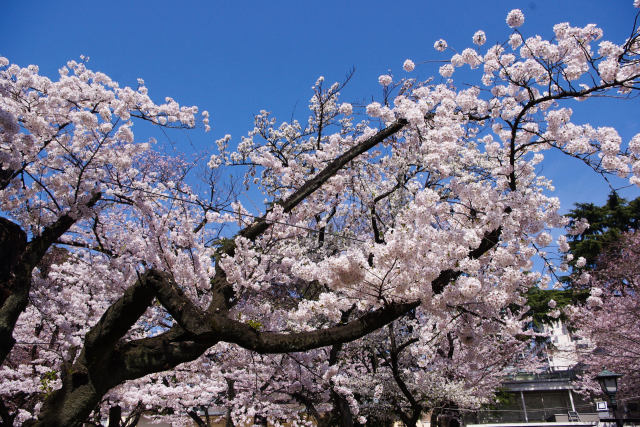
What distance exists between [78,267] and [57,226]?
13.2 feet

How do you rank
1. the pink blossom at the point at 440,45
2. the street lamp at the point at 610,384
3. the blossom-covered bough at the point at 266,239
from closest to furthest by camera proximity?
the blossom-covered bough at the point at 266,239
the pink blossom at the point at 440,45
the street lamp at the point at 610,384

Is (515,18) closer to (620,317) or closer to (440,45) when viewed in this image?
(440,45)

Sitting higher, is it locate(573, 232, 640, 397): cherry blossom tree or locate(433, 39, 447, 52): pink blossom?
locate(433, 39, 447, 52): pink blossom

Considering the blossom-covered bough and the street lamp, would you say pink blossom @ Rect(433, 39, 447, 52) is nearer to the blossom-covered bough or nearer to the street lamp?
the blossom-covered bough

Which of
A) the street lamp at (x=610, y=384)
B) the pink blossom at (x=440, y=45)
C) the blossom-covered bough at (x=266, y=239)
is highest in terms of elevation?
the pink blossom at (x=440, y=45)

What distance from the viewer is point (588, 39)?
4742 mm

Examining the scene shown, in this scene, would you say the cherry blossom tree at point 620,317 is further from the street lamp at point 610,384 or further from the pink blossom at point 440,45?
the pink blossom at point 440,45

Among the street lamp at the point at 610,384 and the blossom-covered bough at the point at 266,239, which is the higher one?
the blossom-covered bough at the point at 266,239

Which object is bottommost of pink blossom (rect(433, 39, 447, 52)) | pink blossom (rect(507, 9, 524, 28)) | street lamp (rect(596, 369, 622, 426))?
street lamp (rect(596, 369, 622, 426))

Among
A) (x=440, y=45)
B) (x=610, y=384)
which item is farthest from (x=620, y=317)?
(x=440, y=45)

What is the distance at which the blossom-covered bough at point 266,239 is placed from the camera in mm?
3822

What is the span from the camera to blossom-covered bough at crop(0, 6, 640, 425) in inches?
150

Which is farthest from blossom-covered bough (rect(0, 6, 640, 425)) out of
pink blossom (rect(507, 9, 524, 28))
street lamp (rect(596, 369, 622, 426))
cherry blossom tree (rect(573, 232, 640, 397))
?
cherry blossom tree (rect(573, 232, 640, 397))

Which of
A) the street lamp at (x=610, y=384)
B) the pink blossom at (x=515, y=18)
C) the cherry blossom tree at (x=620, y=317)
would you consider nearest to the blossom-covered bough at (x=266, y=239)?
the pink blossom at (x=515, y=18)
